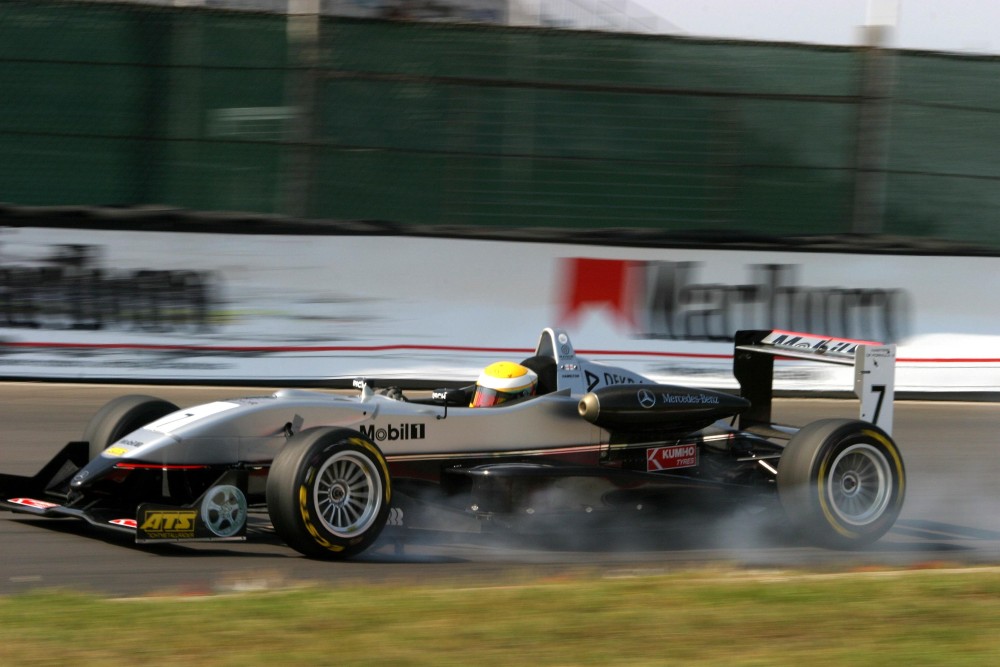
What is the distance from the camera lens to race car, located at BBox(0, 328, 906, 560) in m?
6.43

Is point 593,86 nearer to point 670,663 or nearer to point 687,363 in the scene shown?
point 687,363

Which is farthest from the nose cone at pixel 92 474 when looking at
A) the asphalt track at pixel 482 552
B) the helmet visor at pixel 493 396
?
the helmet visor at pixel 493 396

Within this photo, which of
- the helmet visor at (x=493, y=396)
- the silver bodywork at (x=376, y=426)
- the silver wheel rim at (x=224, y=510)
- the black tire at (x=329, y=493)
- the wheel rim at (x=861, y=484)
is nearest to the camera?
the black tire at (x=329, y=493)

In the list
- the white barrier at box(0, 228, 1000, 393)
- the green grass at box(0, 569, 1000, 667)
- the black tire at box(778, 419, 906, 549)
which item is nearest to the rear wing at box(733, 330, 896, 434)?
the black tire at box(778, 419, 906, 549)

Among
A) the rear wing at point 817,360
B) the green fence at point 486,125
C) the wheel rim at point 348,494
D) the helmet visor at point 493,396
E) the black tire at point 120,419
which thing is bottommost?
the wheel rim at point 348,494

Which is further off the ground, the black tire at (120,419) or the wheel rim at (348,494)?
the black tire at (120,419)

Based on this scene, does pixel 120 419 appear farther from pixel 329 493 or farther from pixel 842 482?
pixel 842 482

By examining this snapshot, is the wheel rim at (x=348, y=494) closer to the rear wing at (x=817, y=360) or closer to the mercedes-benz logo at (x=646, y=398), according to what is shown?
the mercedes-benz logo at (x=646, y=398)

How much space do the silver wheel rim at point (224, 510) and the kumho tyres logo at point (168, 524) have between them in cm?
8

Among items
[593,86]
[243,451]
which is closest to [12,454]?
[243,451]

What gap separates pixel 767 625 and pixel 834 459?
7.83ft

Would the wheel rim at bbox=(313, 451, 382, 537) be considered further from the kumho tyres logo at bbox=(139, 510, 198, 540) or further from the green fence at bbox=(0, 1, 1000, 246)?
the green fence at bbox=(0, 1, 1000, 246)

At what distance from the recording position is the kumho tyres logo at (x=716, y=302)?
13891 millimetres

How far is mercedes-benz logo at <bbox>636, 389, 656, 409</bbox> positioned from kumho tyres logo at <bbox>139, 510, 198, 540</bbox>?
2.62 metres
